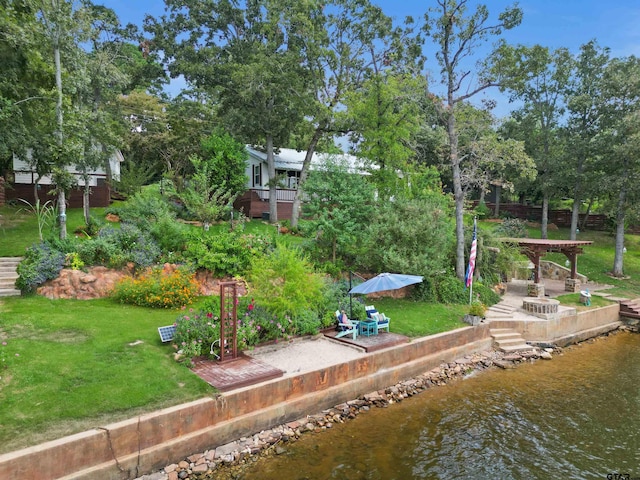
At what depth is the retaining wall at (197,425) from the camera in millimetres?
6438

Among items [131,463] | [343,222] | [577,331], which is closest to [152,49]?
[343,222]

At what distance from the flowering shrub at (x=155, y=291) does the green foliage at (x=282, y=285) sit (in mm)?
3276

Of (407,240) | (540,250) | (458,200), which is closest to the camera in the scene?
(407,240)

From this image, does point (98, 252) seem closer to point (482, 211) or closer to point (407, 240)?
point (407, 240)

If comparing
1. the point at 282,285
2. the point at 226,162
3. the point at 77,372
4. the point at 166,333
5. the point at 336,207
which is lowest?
the point at 77,372

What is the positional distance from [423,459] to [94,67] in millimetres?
25048

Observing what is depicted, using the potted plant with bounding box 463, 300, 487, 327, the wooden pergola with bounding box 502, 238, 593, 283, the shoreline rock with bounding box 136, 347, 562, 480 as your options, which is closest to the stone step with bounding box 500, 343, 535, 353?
the shoreline rock with bounding box 136, 347, 562, 480

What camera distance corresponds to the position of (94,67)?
22.7 meters

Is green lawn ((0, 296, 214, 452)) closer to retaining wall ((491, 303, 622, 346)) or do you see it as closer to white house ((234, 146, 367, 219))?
retaining wall ((491, 303, 622, 346))

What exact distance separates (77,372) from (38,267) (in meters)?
7.26

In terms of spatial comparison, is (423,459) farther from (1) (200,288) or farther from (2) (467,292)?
(2) (467,292)

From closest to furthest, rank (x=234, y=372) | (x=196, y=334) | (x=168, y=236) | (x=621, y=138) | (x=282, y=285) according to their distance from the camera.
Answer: (x=234, y=372) < (x=196, y=334) < (x=282, y=285) < (x=168, y=236) < (x=621, y=138)

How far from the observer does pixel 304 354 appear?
11469mm

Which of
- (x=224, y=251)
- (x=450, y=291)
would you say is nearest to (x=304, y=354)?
(x=224, y=251)
